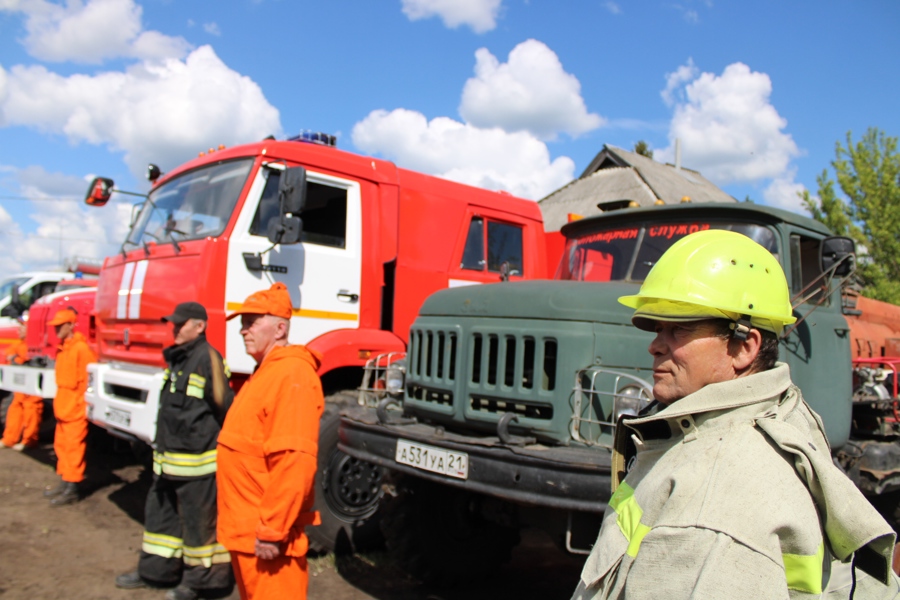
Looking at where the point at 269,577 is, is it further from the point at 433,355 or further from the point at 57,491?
the point at 57,491

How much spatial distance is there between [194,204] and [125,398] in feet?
5.38

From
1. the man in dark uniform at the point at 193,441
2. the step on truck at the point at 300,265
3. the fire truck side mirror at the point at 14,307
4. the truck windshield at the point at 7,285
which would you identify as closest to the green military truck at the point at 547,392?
the step on truck at the point at 300,265

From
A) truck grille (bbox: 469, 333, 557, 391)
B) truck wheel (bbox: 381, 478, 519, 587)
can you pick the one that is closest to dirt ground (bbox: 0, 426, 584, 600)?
truck wheel (bbox: 381, 478, 519, 587)

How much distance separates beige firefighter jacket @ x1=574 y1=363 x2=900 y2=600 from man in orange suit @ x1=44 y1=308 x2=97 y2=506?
20.4 ft

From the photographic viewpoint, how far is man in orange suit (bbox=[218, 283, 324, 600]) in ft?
9.25

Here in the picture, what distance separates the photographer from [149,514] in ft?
15.0

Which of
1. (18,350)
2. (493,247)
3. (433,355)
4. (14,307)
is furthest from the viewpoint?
(14,307)

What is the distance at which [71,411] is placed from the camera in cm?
630

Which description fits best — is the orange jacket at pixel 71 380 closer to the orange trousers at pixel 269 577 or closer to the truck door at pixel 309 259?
the truck door at pixel 309 259

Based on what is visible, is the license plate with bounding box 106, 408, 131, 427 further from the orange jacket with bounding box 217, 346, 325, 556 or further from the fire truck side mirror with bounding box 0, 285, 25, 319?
the fire truck side mirror with bounding box 0, 285, 25, 319

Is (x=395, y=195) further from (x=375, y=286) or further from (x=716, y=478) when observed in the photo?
(x=716, y=478)

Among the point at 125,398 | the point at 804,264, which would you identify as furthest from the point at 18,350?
the point at 804,264

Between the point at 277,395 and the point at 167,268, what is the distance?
280cm

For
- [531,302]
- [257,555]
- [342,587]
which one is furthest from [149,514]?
[531,302]
